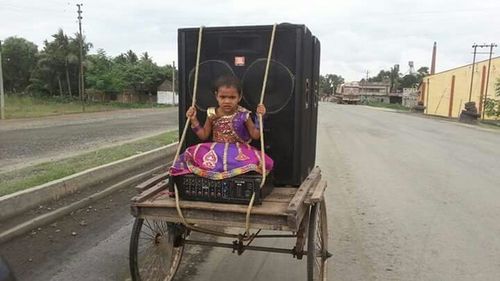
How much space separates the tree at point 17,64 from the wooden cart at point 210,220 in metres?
81.3

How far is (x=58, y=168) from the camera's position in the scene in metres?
9.44

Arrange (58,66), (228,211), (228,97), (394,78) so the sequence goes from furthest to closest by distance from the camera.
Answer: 1. (394,78)
2. (58,66)
3. (228,97)
4. (228,211)

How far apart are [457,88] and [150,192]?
5869 centimetres

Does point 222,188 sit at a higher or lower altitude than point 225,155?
lower

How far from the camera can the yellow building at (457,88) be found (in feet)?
161

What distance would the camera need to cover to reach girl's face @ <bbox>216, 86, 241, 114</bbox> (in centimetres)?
397

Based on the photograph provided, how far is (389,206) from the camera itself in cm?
786

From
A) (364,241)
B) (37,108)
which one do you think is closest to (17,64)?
(37,108)

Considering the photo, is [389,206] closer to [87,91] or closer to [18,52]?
[87,91]

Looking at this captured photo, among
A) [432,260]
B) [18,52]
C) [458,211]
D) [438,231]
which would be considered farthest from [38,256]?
[18,52]

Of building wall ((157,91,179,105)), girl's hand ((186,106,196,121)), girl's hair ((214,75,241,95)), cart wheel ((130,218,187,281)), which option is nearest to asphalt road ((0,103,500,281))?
cart wheel ((130,218,187,281))

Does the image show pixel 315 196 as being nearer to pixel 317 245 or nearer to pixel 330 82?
pixel 317 245

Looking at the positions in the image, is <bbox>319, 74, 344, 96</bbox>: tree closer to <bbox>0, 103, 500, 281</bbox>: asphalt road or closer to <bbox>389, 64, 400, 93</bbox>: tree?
<bbox>389, 64, 400, 93</bbox>: tree

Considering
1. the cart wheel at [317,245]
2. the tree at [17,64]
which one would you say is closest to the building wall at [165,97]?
the tree at [17,64]
